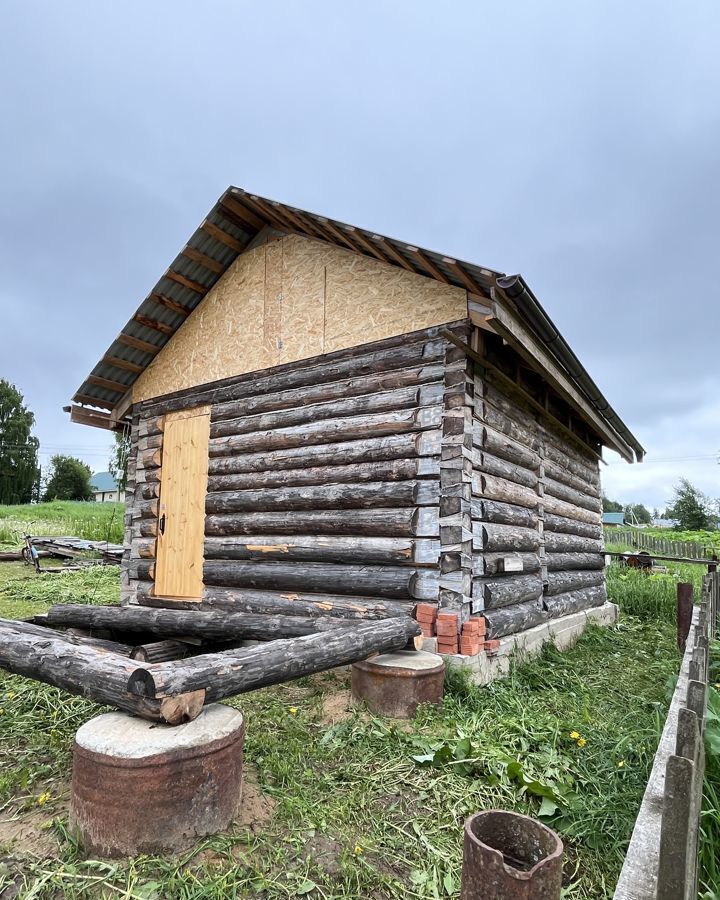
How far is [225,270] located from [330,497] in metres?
4.11

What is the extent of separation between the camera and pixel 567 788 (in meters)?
3.50

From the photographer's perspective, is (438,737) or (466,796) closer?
(466,796)

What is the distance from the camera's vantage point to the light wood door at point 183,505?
8.36 meters

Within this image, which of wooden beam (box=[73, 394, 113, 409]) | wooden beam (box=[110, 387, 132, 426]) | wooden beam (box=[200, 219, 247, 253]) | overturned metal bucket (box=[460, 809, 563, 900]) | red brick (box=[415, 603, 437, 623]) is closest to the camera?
overturned metal bucket (box=[460, 809, 563, 900])

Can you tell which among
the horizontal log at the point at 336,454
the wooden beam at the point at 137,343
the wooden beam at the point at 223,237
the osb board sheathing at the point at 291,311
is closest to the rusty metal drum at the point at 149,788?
the horizontal log at the point at 336,454

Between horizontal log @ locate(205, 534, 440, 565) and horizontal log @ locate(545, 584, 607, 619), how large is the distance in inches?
119

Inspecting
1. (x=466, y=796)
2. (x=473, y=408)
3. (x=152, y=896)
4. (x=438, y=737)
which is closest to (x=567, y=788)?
(x=466, y=796)

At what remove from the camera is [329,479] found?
6.88 metres

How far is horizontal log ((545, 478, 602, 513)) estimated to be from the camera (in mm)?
8647

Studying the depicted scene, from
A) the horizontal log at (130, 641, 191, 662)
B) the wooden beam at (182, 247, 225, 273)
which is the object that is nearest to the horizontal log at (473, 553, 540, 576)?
the horizontal log at (130, 641, 191, 662)

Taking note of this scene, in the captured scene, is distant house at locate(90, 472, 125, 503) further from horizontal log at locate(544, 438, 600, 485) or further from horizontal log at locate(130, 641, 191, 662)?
horizontal log at locate(130, 641, 191, 662)

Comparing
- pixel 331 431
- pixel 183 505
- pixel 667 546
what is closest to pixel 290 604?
pixel 331 431

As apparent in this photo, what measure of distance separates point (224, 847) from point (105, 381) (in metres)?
8.20

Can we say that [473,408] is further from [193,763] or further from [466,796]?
[193,763]
